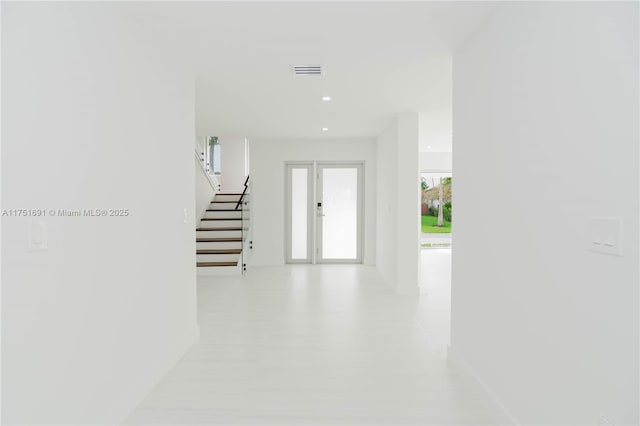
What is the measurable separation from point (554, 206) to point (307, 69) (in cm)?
232

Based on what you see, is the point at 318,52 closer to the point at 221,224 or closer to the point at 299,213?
the point at 299,213

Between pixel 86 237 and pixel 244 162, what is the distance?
9.01 metres

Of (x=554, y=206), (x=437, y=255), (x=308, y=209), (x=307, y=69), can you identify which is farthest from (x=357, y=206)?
(x=554, y=206)

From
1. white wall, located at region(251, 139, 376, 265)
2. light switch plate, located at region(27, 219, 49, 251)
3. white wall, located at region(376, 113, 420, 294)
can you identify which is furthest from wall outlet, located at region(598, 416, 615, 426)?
white wall, located at region(251, 139, 376, 265)

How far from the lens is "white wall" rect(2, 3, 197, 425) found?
4.78 ft

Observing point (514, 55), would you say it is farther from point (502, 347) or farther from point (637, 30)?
point (502, 347)

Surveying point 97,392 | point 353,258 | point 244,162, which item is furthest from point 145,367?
point 244,162

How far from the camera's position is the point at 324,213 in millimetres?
7590

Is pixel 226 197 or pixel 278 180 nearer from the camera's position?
pixel 278 180

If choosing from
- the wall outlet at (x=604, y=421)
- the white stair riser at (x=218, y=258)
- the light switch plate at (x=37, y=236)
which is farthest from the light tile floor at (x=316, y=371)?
the white stair riser at (x=218, y=258)

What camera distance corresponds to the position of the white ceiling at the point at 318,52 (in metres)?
2.31

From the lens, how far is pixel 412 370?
2.81 metres

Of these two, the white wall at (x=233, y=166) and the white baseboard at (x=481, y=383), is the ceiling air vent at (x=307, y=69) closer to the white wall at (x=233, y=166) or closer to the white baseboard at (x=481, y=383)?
the white baseboard at (x=481, y=383)

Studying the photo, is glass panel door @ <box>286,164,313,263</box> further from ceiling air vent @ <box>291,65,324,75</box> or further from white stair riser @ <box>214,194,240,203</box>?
ceiling air vent @ <box>291,65,324,75</box>
